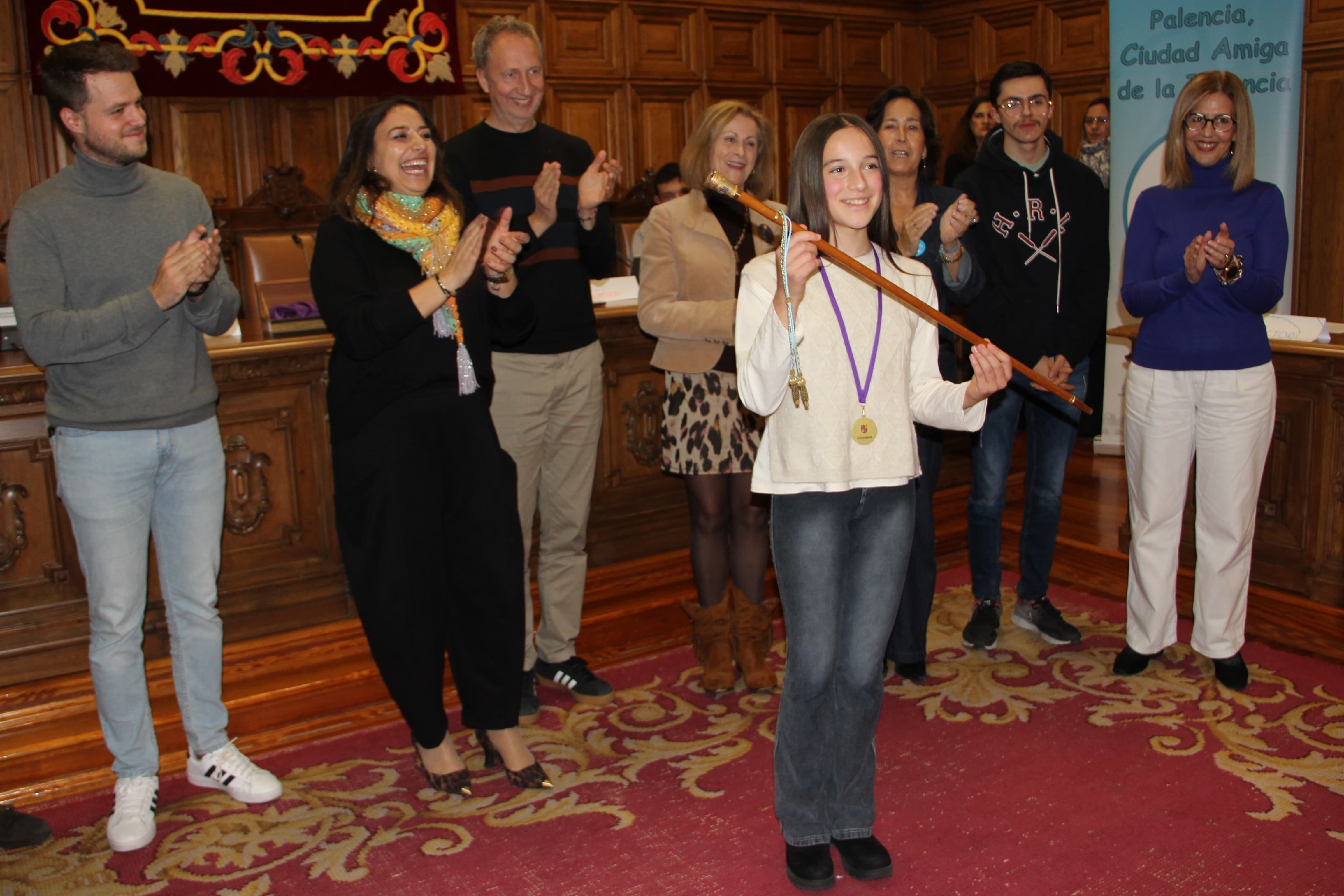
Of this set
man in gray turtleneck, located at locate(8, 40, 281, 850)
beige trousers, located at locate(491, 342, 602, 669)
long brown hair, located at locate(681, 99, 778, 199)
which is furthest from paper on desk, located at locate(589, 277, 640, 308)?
man in gray turtleneck, located at locate(8, 40, 281, 850)

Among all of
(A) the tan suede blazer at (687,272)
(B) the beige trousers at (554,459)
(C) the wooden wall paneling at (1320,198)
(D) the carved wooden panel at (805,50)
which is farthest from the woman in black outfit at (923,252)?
(D) the carved wooden panel at (805,50)

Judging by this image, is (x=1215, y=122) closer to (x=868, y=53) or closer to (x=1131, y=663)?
(x=1131, y=663)

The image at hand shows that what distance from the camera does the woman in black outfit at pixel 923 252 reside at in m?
2.91

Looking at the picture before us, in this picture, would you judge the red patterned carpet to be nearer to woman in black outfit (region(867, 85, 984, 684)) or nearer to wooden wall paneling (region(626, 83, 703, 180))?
woman in black outfit (region(867, 85, 984, 684))

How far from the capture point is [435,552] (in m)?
2.66

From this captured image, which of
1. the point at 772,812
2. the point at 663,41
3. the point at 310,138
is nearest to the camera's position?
the point at 772,812

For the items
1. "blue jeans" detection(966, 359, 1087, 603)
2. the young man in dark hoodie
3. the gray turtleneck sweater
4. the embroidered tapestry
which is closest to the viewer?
the gray turtleneck sweater

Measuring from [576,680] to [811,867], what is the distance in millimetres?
1163

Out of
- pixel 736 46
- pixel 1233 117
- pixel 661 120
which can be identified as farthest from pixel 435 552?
pixel 736 46

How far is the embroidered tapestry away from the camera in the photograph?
522 centimetres

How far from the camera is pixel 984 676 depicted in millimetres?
3283

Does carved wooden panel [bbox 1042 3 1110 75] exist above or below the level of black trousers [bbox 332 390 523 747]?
above

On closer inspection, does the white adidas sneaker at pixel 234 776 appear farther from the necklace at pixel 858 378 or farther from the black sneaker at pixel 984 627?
the black sneaker at pixel 984 627

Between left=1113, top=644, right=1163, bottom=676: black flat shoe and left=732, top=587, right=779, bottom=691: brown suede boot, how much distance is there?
96 cm
